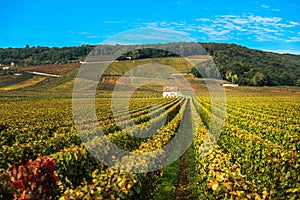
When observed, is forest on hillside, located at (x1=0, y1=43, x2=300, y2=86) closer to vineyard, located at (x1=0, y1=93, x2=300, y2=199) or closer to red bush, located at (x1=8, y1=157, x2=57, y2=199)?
vineyard, located at (x1=0, y1=93, x2=300, y2=199)

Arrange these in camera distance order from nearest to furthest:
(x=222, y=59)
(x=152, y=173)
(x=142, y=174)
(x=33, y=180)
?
(x=33, y=180) < (x=142, y=174) < (x=152, y=173) < (x=222, y=59)

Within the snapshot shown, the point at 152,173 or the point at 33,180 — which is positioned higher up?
the point at 33,180

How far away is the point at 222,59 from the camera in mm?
156625

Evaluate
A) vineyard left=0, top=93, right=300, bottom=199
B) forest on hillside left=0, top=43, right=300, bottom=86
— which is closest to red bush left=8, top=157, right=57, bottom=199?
vineyard left=0, top=93, right=300, bottom=199

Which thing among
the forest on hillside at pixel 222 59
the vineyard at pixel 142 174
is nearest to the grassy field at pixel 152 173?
the vineyard at pixel 142 174

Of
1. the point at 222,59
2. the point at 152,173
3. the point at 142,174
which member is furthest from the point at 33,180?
the point at 222,59

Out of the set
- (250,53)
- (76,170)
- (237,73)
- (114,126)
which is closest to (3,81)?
(237,73)

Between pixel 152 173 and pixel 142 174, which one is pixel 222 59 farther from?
pixel 142 174

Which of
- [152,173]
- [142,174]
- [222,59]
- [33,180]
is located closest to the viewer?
[33,180]

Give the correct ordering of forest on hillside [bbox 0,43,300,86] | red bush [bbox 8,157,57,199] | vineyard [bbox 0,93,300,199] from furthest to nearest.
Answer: forest on hillside [bbox 0,43,300,86] < vineyard [bbox 0,93,300,199] < red bush [bbox 8,157,57,199]

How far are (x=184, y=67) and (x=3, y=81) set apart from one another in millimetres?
74974

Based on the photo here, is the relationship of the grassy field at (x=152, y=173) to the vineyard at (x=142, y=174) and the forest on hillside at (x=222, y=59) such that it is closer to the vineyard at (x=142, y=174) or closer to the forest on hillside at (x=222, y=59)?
the vineyard at (x=142, y=174)

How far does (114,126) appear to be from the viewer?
60.1 feet

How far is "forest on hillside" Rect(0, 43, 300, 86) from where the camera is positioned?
125 meters
